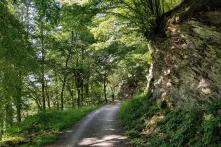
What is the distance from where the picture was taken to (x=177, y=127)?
13.2 m

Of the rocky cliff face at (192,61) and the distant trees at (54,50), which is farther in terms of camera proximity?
the distant trees at (54,50)

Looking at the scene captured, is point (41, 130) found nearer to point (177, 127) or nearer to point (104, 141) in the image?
point (104, 141)

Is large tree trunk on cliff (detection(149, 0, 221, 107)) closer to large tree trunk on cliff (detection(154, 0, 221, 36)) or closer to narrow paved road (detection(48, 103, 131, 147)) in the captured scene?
large tree trunk on cliff (detection(154, 0, 221, 36))

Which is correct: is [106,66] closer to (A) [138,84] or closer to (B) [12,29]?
(A) [138,84]

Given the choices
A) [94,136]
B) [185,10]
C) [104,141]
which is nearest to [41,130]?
[94,136]

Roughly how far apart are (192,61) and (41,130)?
11293 mm

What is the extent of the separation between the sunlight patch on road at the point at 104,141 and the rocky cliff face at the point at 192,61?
3.20m

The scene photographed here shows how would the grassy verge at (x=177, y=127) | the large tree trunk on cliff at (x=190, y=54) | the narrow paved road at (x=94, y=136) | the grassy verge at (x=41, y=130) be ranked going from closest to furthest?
the grassy verge at (x=177, y=127) → the large tree trunk on cliff at (x=190, y=54) → the narrow paved road at (x=94, y=136) → the grassy verge at (x=41, y=130)

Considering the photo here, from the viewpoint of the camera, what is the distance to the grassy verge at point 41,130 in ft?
58.0

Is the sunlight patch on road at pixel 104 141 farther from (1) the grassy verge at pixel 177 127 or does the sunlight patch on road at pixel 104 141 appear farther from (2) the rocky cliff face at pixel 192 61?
(2) the rocky cliff face at pixel 192 61

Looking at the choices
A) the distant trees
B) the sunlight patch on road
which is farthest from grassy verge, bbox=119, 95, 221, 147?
the distant trees

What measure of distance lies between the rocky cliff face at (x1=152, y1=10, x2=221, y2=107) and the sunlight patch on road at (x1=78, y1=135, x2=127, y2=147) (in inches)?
126

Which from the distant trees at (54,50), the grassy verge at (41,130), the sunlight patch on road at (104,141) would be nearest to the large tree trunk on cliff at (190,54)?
the sunlight patch on road at (104,141)

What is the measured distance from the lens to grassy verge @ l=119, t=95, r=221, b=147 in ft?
34.7
